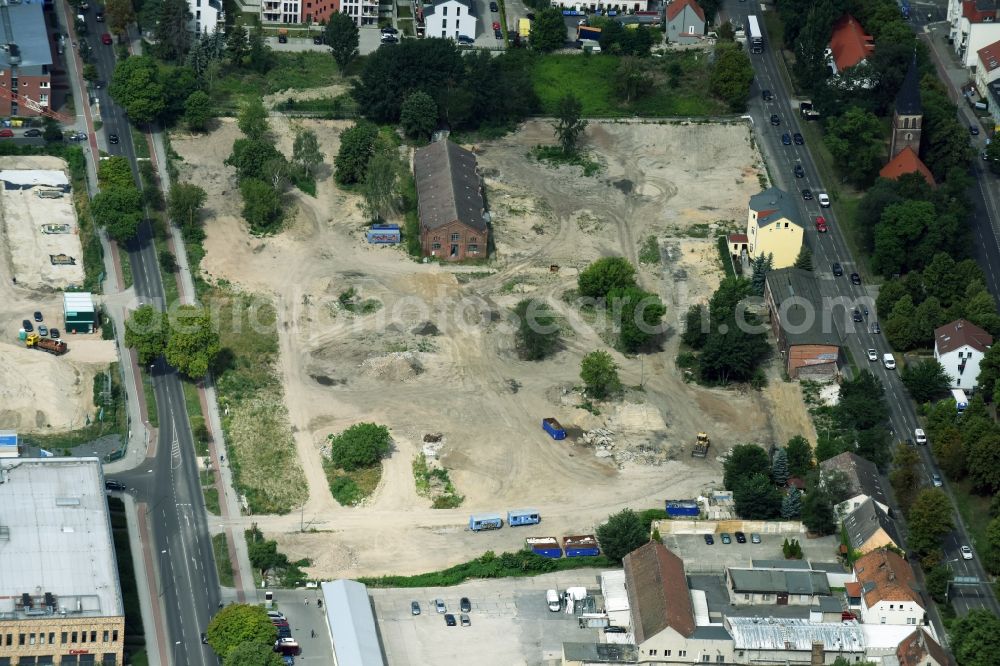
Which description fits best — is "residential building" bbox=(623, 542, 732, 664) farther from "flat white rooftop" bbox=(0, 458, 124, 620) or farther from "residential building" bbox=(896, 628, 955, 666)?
"flat white rooftop" bbox=(0, 458, 124, 620)

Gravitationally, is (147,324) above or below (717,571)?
above

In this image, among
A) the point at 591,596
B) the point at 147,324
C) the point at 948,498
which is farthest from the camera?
the point at 147,324

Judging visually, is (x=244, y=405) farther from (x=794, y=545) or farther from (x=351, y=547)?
(x=794, y=545)

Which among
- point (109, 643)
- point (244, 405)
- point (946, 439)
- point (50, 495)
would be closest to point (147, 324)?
point (244, 405)

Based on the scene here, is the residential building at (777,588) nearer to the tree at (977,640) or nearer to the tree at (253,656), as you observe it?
the tree at (977,640)

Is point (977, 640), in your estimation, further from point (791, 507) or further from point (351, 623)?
point (351, 623)

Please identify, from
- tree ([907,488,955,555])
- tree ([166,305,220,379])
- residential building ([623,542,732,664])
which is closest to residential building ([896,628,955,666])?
tree ([907,488,955,555])

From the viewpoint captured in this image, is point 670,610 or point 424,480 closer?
point 670,610

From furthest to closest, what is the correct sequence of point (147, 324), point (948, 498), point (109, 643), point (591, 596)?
point (147, 324)
point (948, 498)
point (591, 596)
point (109, 643)
